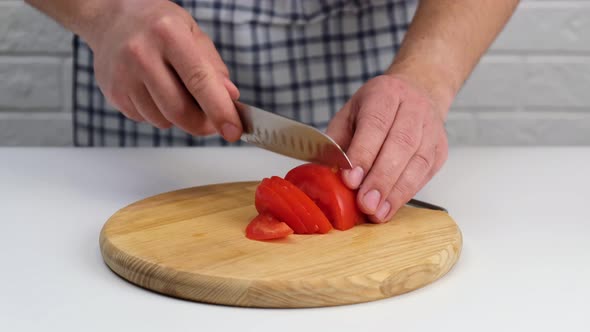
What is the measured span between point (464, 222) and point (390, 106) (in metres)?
0.22

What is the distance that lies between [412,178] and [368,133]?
96mm

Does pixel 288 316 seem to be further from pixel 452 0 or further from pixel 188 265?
pixel 452 0

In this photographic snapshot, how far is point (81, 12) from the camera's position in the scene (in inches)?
55.0

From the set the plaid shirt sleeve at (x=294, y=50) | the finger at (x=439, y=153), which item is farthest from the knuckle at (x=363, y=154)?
the plaid shirt sleeve at (x=294, y=50)

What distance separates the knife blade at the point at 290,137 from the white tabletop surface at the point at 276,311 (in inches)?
9.3

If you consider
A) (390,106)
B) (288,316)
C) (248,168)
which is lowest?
(248,168)

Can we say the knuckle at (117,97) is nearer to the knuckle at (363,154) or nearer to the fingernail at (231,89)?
the fingernail at (231,89)

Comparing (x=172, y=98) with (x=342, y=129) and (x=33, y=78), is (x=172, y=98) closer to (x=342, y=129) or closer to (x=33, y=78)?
(x=342, y=129)

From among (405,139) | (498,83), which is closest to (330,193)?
(405,139)

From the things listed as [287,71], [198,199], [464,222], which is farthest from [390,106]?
[287,71]

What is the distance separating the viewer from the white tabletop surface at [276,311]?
37.1 inches

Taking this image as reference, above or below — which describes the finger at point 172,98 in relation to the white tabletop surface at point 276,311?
above

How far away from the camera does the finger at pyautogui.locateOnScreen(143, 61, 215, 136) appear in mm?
1244

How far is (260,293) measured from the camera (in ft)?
3.17
